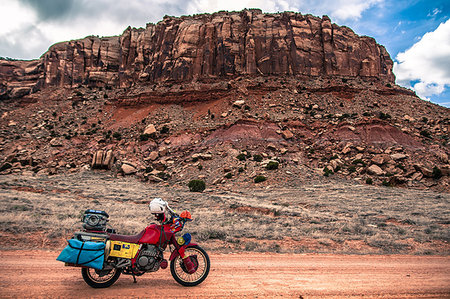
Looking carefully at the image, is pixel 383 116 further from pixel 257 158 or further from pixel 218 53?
pixel 218 53

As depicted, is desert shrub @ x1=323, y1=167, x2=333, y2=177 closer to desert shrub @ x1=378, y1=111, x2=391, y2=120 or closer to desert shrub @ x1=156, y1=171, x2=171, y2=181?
desert shrub @ x1=378, y1=111, x2=391, y2=120

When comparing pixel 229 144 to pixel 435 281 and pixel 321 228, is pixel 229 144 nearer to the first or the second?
pixel 321 228

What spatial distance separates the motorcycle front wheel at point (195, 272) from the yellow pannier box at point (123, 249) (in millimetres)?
839

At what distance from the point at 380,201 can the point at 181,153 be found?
30.6 meters

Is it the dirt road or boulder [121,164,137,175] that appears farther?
boulder [121,164,137,175]

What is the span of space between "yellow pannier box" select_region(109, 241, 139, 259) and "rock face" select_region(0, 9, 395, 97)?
58779 millimetres

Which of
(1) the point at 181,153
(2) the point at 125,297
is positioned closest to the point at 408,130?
(1) the point at 181,153

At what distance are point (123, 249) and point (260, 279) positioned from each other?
121 inches

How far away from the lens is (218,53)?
61.8 meters

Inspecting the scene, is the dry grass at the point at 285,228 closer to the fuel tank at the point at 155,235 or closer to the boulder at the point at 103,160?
the fuel tank at the point at 155,235

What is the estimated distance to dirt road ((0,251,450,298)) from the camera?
15.7 ft

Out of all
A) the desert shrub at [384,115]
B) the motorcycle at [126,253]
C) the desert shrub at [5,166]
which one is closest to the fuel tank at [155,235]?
the motorcycle at [126,253]

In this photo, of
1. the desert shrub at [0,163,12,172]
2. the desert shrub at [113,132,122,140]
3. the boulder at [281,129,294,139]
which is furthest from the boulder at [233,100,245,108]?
the desert shrub at [0,163,12,172]

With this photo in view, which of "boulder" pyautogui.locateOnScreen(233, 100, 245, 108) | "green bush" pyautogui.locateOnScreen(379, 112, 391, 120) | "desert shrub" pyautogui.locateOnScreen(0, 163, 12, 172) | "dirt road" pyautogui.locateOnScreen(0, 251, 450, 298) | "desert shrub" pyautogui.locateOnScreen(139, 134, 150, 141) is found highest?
"boulder" pyautogui.locateOnScreen(233, 100, 245, 108)
